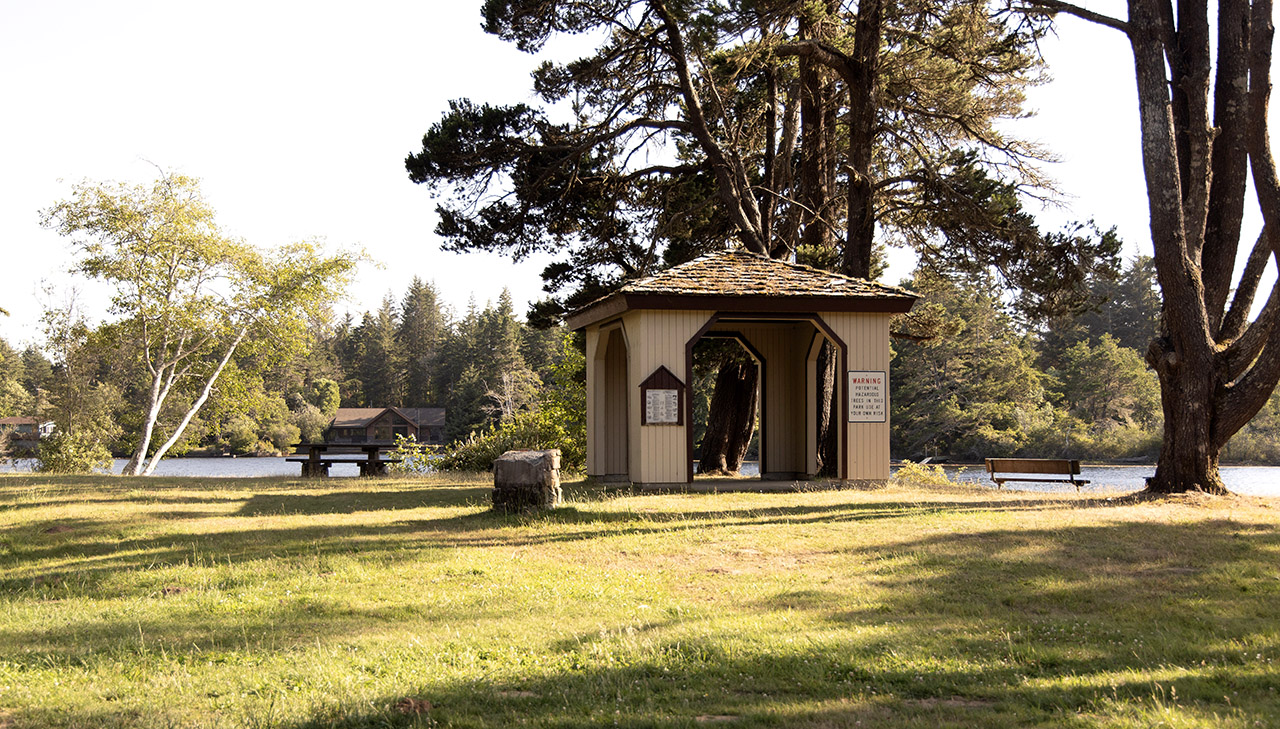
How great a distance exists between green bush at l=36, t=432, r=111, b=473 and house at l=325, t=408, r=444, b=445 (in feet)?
138

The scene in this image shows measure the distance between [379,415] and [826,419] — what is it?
5471cm

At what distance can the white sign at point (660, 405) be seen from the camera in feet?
48.4

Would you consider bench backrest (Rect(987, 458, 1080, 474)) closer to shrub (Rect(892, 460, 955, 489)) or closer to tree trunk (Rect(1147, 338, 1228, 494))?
shrub (Rect(892, 460, 955, 489))

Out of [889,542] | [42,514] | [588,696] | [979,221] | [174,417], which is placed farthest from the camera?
[174,417]

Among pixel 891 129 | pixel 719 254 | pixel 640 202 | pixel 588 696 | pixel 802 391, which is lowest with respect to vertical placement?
pixel 588 696

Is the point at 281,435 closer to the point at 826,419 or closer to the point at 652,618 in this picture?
the point at 826,419

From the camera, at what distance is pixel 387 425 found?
234 feet

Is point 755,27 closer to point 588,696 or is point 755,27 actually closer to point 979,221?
point 979,221

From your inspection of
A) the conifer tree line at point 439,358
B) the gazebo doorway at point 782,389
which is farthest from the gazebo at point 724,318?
the conifer tree line at point 439,358

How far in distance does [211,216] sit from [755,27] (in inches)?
882

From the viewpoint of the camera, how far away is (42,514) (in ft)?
41.6

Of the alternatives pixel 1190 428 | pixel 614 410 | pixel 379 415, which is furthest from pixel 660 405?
→ pixel 379 415

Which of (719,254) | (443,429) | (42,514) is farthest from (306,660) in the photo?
(443,429)

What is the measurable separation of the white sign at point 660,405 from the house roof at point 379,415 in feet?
186
